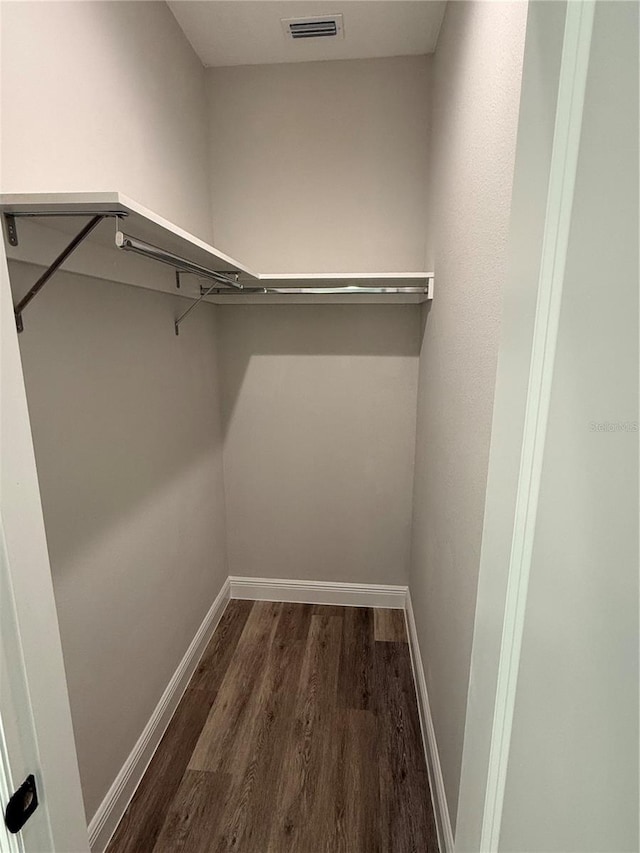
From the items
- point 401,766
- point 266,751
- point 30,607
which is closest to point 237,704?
point 266,751

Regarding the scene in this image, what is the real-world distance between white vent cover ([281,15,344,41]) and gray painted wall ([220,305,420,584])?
43.5 inches

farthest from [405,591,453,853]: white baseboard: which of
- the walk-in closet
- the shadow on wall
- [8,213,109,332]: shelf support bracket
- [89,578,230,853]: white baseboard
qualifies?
[8,213,109,332]: shelf support bracket

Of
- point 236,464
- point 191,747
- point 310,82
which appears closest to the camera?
point 191,747

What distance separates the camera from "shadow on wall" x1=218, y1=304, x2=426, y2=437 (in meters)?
2.30

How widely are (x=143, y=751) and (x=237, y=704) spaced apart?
426 mm

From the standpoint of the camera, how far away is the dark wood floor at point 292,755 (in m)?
1.46

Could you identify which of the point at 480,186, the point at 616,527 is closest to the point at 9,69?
the point at 480,186

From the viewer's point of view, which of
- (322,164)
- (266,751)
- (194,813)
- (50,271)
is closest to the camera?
(50,271)

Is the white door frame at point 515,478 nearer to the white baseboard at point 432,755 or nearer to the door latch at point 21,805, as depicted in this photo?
the door latch at point 21,805

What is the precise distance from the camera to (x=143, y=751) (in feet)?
5.42

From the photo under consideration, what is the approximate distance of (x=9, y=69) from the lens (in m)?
0.98

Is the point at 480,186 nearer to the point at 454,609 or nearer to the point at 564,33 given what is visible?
the point at 564,33

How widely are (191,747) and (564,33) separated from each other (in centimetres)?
222

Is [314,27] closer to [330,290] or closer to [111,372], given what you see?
[330,290]
